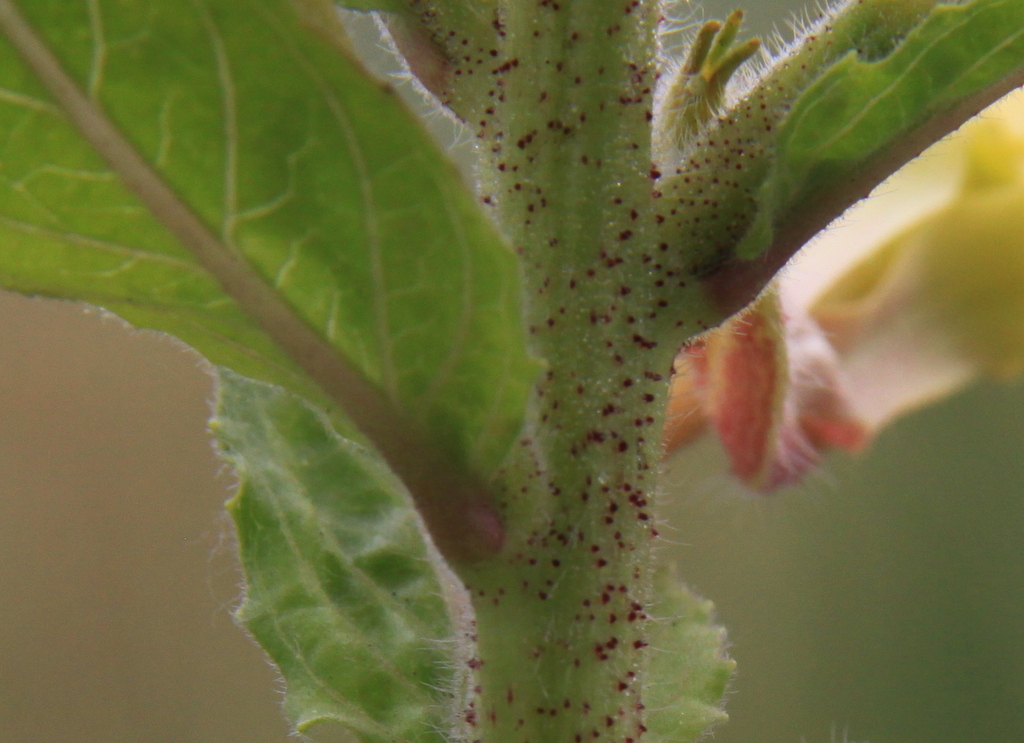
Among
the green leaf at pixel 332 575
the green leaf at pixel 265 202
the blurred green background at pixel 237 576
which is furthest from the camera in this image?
the blurred green background at pixel 237 576

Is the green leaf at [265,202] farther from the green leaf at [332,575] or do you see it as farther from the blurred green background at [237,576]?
the blurred green background at [237,576]

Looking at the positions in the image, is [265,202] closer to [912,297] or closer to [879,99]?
[879,99]

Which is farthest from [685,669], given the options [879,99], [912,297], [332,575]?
[912,297]

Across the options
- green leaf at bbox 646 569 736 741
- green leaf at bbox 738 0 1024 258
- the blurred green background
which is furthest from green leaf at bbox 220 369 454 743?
the blurred green background

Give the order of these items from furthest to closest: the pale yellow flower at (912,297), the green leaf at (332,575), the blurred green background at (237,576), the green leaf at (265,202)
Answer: the blurred green background at (237,576) < the pale yellow flower at (912,297) < the green leaf at (332,575) < the green leaf at (265,202)

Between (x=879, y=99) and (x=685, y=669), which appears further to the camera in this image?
(x=685, y=669)

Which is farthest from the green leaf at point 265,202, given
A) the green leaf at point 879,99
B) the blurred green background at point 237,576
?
the blurred green background at point 237,576

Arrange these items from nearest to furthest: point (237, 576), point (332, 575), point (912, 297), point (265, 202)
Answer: point (265, 202), point (332, 575), point (912, 297), point (237, 576)
